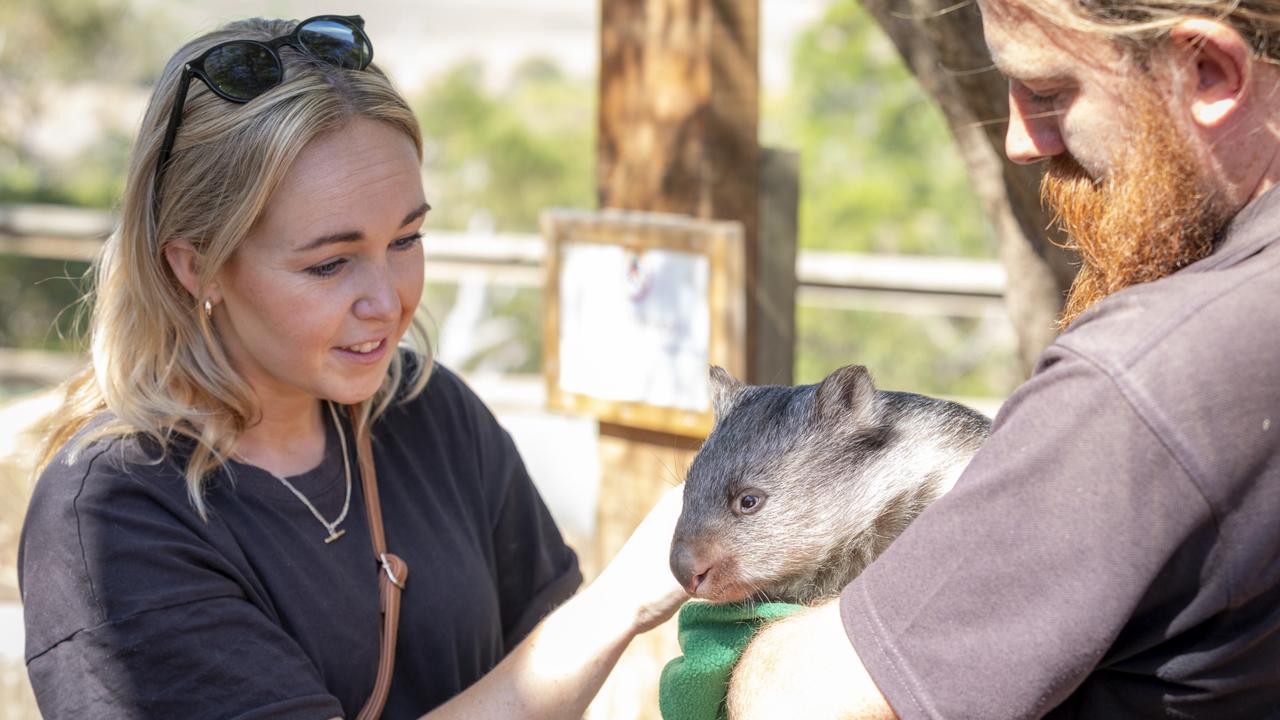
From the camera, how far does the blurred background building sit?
6.91 metres

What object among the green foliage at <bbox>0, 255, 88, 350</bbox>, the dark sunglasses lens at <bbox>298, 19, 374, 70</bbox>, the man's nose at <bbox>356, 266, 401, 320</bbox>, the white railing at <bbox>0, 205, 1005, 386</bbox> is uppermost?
the dark sunglasses lens at <bbox>298, 19, 374, 70</bbox>

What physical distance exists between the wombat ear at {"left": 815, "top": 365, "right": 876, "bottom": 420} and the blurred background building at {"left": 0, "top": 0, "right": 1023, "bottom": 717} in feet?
4.68

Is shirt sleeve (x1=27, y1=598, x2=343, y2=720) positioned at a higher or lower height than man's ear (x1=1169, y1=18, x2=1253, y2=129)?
lower

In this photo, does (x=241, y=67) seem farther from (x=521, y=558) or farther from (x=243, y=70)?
(x=521, y=558)

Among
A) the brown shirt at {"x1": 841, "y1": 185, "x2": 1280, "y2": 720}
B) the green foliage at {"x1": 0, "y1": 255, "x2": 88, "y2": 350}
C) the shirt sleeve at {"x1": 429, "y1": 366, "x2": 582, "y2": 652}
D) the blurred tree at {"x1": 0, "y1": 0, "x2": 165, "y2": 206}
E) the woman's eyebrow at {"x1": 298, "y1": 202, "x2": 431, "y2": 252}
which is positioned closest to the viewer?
the brown shirt at {"x1": 841, "y1": 185, "x2": 1280, "y2": 720}

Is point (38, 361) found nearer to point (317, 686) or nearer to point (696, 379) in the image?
point (696, 379)

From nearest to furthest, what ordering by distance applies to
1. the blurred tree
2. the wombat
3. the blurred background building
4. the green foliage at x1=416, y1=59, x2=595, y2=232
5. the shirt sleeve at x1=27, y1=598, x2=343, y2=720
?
the shirt sleeve at x1=27, y1=598, x2=343, y2=720, the wombat, the blurred background building, the green foliage at x1=416, y1=59, x2=595, y2=232, the blurred tree

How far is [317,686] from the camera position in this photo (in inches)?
89.9

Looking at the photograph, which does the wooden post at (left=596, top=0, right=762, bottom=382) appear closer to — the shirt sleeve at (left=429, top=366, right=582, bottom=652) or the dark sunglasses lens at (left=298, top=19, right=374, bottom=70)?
the shirt sleeve at (left=429, top=366, right=582, bottom=652)

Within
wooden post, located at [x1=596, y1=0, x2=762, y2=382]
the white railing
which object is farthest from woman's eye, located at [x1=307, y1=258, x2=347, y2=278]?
the white railing

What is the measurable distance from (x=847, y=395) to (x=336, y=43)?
126 centimetres

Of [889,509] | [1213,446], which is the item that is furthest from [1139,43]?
[889,509]

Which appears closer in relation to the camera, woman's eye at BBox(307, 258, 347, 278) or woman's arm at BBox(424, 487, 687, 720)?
woman's arm at BBox(424, 487, 687, 720)

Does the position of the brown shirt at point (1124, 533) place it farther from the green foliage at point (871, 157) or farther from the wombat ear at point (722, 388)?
the green foliage at point (871, 157)
